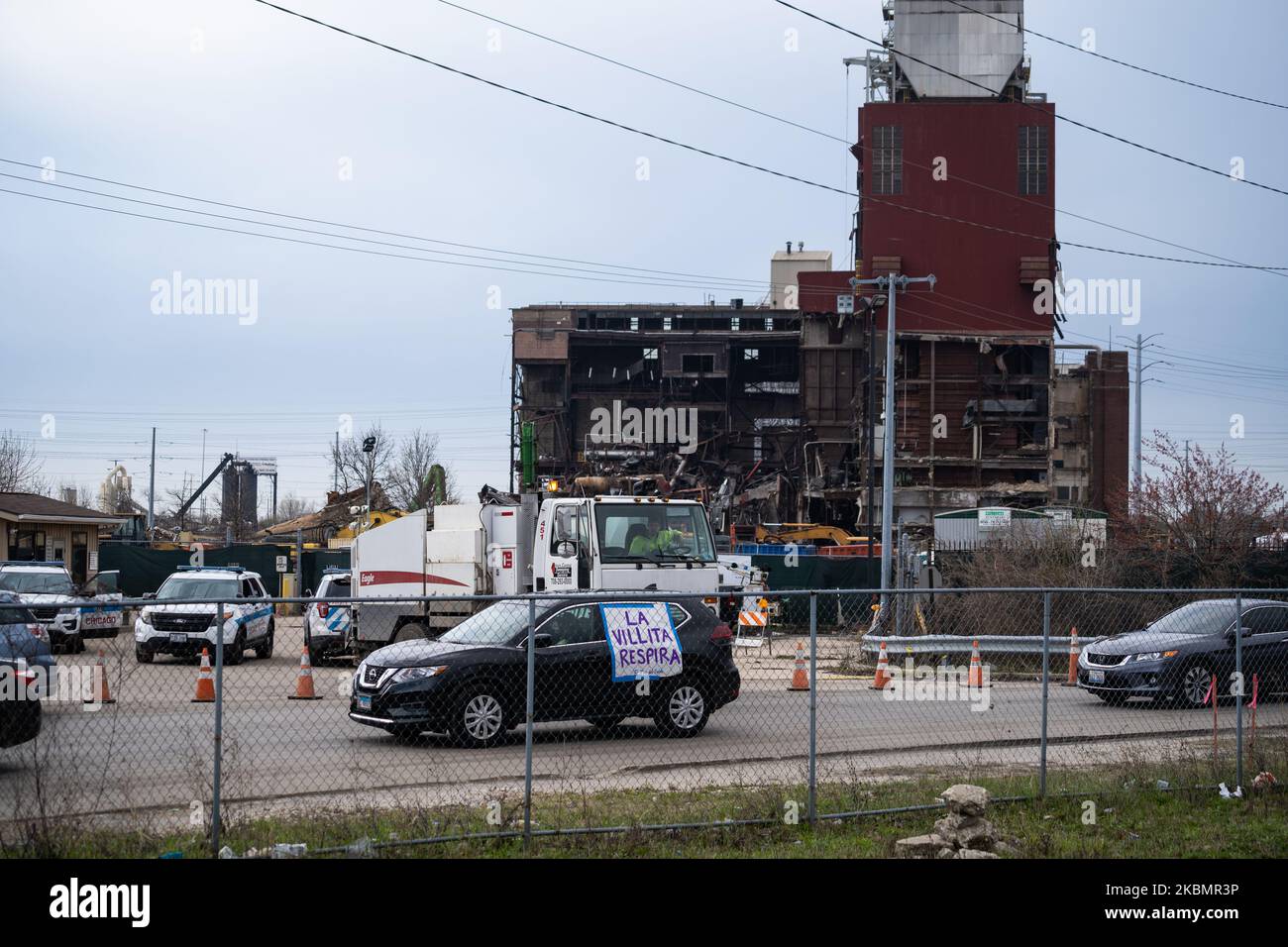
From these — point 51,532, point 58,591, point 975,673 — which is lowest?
point 58,591

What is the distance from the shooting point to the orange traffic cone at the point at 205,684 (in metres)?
8.71

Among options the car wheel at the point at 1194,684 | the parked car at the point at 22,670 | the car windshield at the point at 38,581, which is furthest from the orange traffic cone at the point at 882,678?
the car windshield at the point at 38,581

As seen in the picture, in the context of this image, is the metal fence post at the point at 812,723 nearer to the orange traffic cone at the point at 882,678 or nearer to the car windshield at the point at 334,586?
the orange traffic cone at the point at 882,678

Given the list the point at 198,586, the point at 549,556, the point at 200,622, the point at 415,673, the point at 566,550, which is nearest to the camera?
the point at 415,673

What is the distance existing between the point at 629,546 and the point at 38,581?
58.0ft

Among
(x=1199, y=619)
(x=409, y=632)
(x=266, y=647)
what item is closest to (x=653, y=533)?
(x=409, y=632)

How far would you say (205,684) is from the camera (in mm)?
9156

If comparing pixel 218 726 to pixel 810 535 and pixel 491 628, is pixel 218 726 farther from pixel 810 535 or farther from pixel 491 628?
pixel 810 535

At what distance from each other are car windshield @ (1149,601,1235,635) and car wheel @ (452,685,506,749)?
311 inches

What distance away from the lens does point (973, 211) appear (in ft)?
210

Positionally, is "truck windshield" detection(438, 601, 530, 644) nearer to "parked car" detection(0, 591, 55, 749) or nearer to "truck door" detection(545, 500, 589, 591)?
"parked car" detection(0, 591, 55, 749)

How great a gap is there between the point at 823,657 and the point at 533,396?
51.9 meters

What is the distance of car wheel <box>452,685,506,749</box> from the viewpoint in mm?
11586
